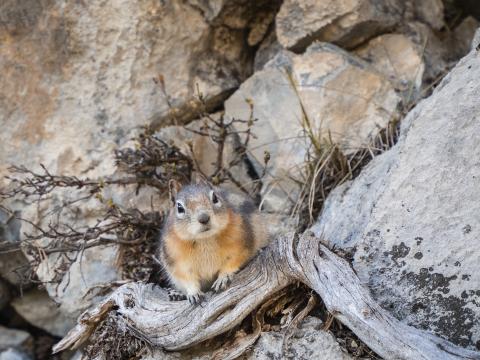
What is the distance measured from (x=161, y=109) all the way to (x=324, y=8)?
189cm

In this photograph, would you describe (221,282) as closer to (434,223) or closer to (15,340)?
(434,223)

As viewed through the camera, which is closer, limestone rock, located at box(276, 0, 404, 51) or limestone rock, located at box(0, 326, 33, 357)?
limestone rock, located at box(276, 0, 404, 51)

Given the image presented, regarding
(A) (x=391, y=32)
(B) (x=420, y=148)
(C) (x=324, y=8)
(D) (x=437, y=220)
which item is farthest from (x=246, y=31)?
(D) (x=437, y=220)

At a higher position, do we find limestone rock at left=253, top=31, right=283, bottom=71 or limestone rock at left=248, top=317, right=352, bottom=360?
limestone rock at left=253, top=31, right=283, bottom=71

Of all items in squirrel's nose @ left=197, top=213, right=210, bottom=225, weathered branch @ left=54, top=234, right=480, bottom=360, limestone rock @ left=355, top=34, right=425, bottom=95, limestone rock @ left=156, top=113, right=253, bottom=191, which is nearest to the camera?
weathered branch @ left=54, top=234, right=480, bottom=360

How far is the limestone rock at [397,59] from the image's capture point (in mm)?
6699

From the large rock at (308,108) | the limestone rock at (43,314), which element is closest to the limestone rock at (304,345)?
the large rock at (308,108)

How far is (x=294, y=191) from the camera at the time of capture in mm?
6500

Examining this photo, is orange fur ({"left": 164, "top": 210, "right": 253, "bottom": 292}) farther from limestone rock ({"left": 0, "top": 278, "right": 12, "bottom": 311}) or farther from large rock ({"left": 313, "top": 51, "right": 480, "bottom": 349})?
limestone rock ({"left": 0, "top": 278, "right": 12, "bottom": 311})

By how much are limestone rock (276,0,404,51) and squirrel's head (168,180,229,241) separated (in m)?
2.35

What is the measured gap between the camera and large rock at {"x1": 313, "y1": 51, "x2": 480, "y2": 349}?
4422 millimetres

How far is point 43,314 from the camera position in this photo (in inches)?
280

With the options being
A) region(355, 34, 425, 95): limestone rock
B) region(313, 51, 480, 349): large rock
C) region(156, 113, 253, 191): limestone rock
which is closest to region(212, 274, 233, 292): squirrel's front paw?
region(313, 51, 480, 349): large rock

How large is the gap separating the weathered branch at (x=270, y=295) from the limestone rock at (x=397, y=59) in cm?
259
